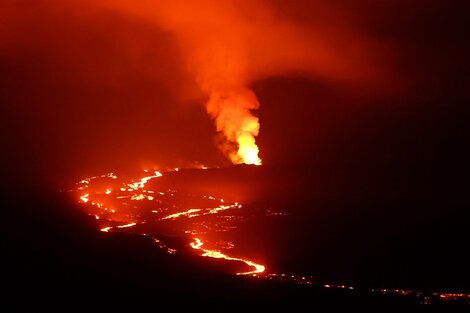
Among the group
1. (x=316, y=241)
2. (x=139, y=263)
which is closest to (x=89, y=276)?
(x=139, y=263)

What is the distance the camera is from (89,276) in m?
25.3

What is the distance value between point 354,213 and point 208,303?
57.2 feet

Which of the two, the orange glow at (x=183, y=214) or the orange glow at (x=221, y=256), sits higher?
the orange glow at (x=183, y=214)

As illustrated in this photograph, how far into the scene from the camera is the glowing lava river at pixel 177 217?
27.7m

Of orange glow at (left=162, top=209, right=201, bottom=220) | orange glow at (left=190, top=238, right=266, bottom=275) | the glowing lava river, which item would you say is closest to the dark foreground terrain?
orange glow at (left=190, top=238, right=266, bottom=275)

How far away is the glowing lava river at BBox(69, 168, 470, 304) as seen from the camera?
1090 inches

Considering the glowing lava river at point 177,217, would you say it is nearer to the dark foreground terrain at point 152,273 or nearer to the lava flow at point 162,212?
the lava flow at point 162,212

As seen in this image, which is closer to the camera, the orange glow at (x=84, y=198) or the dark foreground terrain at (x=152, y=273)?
the dark foreground terrain at (x=152, y=273)

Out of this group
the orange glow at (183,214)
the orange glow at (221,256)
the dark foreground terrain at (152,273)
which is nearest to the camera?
the dark foreground terrain at (152,273)

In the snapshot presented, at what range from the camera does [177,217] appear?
36188 mm

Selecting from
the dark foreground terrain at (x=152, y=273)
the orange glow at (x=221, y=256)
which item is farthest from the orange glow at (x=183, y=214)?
the orange glow at (x=221, y=256)

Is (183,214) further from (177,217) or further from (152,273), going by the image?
(152,273)

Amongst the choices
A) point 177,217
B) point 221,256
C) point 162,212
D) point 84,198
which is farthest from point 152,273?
point 84,198

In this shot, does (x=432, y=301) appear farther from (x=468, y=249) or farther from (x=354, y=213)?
(x=354, y=213)
